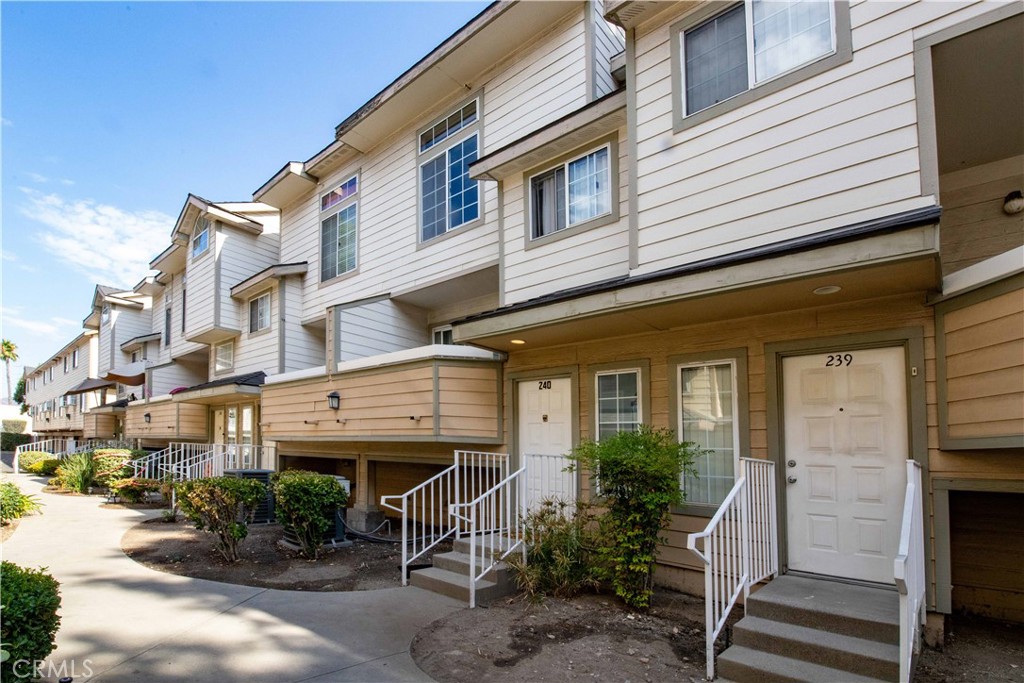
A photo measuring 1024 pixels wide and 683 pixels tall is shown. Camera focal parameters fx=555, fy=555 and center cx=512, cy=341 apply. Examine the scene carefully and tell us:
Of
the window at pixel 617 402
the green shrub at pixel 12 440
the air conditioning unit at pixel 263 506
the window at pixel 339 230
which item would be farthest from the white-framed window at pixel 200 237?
the green shrub at pixel 12 440

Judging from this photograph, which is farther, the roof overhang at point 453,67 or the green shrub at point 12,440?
the green shrub at point 12,440

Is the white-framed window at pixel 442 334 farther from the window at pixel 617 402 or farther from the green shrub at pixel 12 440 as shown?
the green shrub at pixel 12 440

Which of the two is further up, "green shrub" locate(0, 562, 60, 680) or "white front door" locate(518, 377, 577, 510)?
"white front door" locate(518, 377, 577, 510)

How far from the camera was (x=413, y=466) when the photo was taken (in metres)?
11.0

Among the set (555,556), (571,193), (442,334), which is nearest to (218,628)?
(555,556)

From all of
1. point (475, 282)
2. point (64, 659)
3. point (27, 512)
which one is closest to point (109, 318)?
point (27, 512)

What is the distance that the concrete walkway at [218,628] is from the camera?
13.3 feet

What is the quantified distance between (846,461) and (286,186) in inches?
518

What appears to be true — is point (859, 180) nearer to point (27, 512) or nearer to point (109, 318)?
point (27, 512)

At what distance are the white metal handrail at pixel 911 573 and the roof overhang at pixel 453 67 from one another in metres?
7.71

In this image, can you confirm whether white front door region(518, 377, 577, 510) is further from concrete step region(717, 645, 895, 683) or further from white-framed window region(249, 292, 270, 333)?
white-framed window region(249, 292, 270, 333)

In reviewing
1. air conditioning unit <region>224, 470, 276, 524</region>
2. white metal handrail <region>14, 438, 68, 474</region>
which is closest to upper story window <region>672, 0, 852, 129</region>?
air conditioning unit <region>224, 470, 276, 524</region>

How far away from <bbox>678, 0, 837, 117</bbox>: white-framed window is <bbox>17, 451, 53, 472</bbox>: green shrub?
86.5ft

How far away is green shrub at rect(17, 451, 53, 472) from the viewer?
21.7m
